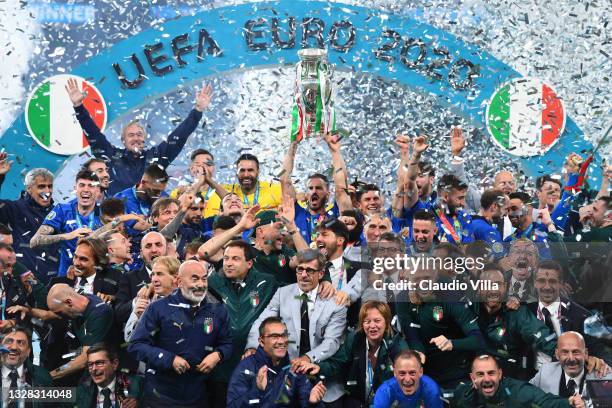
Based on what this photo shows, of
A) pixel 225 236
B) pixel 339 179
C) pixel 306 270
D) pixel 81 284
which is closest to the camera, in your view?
pixel 306 270

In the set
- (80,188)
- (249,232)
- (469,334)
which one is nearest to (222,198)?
(249,232)

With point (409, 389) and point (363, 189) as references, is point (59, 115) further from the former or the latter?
point (409, 389)

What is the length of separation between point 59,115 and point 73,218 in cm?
372

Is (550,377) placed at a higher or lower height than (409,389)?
higher

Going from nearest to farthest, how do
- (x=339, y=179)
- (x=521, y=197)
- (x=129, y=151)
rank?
(x=339, y=179), (x=521, y=197), (x=129, y=151)

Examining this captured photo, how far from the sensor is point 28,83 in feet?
45.3

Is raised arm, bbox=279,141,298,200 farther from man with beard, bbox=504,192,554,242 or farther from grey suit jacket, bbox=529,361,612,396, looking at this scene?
grey suit jacket, bbox=529,361,612,396

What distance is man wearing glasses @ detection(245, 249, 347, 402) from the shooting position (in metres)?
8.69

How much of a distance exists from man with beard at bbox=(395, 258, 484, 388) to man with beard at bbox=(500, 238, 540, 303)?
1.46 ft

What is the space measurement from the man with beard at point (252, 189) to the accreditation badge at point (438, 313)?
2158 millimetres

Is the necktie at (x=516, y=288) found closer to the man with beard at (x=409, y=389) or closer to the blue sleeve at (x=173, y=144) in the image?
the man with beard at (x=409, y=389)

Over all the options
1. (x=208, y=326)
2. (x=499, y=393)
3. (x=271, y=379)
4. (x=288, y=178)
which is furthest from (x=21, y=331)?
(x=499, y=393)

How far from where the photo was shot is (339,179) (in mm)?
10156

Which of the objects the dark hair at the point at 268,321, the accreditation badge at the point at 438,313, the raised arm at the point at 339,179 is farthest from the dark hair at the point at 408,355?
the raised arm at the point at 339,179
